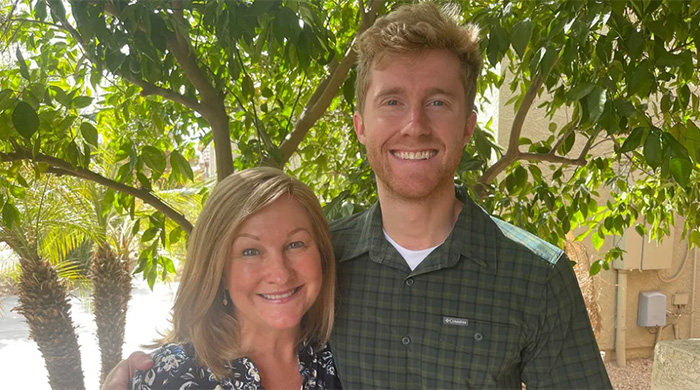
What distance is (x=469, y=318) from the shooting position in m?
1.33

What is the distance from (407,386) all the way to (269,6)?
2.76ft

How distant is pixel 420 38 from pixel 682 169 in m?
0.58

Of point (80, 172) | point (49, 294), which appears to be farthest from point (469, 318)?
point (49, 294)

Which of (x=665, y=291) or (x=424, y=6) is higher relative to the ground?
(x=424, y=6)

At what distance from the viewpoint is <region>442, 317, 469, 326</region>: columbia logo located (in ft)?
4.37

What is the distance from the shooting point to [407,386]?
135 cm

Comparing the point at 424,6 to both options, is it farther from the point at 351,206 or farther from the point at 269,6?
the point at 351,206

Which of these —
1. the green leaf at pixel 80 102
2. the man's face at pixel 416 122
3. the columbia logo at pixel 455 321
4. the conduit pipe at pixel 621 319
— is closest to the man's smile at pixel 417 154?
the man's face at pixel 416 122

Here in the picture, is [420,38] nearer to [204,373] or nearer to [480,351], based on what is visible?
[480,351]

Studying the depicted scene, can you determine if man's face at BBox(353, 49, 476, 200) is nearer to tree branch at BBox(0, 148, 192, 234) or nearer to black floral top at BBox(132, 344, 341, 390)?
black floral top at BBox(132, 344, 341, 390)

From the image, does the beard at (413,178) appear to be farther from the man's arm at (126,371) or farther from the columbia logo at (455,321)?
the man's arm at (126,371)

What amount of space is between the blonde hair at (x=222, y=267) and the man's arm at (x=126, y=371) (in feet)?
0.31

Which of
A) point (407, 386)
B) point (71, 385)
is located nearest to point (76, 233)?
point (71, 385)

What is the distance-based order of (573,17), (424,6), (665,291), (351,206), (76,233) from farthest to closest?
(76,233) → (665,291) → (351,206) → (424,6) → (573,17)
